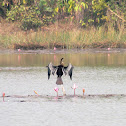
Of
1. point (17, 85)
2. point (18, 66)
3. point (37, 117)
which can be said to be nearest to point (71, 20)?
point (18, 66)

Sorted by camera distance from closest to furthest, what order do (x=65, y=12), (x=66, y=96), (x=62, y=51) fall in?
(x=66, y=96)
(x=62, y=51)
(x=65, y=12)

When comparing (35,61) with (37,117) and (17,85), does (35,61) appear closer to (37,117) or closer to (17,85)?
(17,85)

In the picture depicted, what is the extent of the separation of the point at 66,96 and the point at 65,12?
2553 cm

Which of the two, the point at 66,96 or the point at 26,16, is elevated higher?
the point at 26,16

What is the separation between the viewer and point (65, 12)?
39750 mm

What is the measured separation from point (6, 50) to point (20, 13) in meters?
6.25

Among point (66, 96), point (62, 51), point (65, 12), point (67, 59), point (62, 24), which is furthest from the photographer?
point (65, 12)

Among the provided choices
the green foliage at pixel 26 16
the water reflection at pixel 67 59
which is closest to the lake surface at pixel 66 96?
the water reflection at pixel 67 59

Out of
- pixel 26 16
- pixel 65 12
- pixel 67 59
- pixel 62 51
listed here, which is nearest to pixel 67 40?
pixel 62 51

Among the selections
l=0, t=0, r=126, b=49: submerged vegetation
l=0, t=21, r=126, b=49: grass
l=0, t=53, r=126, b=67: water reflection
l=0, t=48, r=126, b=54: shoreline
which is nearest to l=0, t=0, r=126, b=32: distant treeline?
l=0, t=0, r=126, b=49: submerged vegetation

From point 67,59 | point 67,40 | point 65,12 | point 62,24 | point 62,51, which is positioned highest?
point 65,12

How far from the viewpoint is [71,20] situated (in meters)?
37.1

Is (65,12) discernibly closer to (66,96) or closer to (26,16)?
(26,16)

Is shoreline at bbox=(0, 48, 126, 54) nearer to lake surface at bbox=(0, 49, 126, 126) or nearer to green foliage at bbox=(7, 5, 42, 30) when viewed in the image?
lake surface at bbox=(0, 49, 126, 126)
